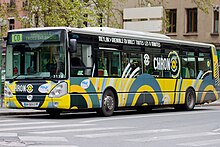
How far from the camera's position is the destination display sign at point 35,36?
21.0 metres

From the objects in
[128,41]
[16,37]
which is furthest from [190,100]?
[16,37]

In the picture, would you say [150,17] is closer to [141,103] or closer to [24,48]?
[141,103]

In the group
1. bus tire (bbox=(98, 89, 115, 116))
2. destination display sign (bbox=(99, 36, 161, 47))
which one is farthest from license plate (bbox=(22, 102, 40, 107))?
destination display sign (bbox=(99, 36, 161, 47))

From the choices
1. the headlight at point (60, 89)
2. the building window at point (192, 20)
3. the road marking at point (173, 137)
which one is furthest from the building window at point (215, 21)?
the road marking at point (173, 137)

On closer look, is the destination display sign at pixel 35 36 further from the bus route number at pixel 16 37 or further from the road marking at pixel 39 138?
the road marking at pixel 39 138

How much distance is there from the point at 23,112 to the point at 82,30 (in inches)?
187

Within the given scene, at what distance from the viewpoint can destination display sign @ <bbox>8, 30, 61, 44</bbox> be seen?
2100 centimetres

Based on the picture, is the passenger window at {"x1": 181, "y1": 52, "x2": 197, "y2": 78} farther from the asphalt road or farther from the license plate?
the license plate

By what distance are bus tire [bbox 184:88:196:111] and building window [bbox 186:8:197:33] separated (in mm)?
24826

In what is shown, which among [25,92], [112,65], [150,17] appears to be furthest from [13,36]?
[150,17]

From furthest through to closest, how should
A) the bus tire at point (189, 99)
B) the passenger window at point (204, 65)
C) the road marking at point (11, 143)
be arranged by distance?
the passenger window at point (204, 65) → the bus tire at point (189, 99) → the road marking at point (11, 143)

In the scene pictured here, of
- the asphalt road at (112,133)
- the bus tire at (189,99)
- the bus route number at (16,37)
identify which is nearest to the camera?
the asphalt road at (112,133)

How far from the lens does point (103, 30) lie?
76.1 ft

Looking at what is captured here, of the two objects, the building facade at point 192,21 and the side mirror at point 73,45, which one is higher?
the building facade at point 192,21
